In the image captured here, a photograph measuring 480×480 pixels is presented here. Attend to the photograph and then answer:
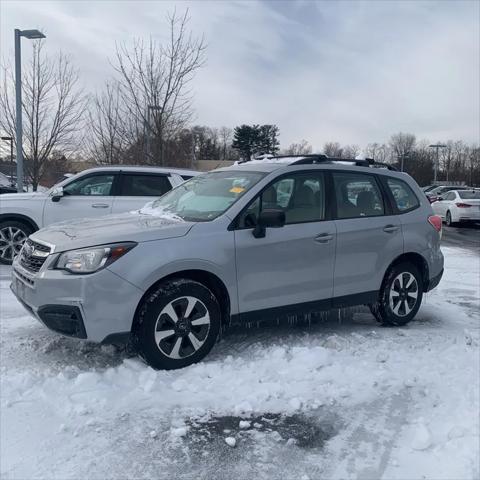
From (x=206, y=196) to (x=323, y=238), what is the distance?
120 cm

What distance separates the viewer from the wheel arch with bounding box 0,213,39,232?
348 inches

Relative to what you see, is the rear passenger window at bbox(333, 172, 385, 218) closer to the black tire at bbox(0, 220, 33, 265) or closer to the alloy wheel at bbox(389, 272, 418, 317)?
the alloy wheel at bbox(389, 272, 418, 317)

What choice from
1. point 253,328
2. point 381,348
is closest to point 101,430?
point 253,328

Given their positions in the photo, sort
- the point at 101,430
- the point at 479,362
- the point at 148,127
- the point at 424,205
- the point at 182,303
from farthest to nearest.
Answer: the point at 148,127 < the point at 424,205 < the point at 479,362 < the point at 182,303 < the point at 101,430

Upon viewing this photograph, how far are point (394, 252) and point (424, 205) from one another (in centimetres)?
91

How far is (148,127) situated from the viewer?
13.9m

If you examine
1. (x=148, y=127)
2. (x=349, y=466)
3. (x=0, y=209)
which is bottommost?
(x=349, y=466)

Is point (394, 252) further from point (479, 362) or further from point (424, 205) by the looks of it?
point (479, 362)

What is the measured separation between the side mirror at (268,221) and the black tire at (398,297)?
67.5 inches

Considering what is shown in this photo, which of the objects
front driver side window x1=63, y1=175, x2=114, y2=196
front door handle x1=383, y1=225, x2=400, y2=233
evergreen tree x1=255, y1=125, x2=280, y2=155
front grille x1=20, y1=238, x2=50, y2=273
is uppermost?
evergreen tree x1=255, y1=125, x2=280, y2=155

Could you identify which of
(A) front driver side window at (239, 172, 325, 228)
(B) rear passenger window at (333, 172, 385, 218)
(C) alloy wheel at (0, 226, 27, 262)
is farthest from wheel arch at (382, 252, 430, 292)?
(C) alloy wheel at (0, 226, 27, 262)

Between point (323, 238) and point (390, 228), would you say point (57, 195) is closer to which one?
Result: point (323, 238)

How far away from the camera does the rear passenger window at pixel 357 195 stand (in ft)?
17.7

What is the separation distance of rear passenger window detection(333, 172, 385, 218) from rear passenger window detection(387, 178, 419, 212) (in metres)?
0.24
